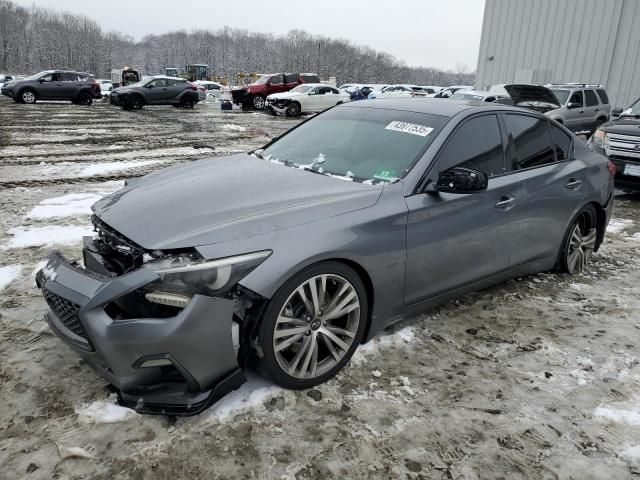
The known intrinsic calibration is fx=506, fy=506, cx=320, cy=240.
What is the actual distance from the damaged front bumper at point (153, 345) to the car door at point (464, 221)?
126cm

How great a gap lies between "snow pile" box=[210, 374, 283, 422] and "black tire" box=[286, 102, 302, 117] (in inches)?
816

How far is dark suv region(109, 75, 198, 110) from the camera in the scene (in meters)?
23.0

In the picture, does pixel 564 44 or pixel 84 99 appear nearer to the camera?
pixel 84 99

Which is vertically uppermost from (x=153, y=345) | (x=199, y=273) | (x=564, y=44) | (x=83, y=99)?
(x=564, y=44)

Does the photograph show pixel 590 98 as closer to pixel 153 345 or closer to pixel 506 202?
pixel 506 202

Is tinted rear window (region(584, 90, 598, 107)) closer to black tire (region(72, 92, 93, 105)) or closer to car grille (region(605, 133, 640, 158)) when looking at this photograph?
car grille (region(605, 133, 640, 158))

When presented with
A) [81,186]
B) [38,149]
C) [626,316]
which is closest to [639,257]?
[626,316]

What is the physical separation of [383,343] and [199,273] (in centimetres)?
151

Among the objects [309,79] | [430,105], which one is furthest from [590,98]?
[309,79]

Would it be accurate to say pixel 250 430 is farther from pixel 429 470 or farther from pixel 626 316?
pixel 626 316

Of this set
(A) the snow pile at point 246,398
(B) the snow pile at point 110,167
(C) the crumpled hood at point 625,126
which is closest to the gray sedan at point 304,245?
(A) the snow pile at point 246,398

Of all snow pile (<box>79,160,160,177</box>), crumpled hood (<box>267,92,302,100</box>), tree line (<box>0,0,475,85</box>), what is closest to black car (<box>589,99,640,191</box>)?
snow pile (<box>79,160,160,177</box>)

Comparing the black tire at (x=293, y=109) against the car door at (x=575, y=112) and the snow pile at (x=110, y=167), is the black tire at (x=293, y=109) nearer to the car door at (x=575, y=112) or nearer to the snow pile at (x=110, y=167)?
the car door at (x=575, y=112)

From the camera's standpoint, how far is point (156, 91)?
23.8 metres
